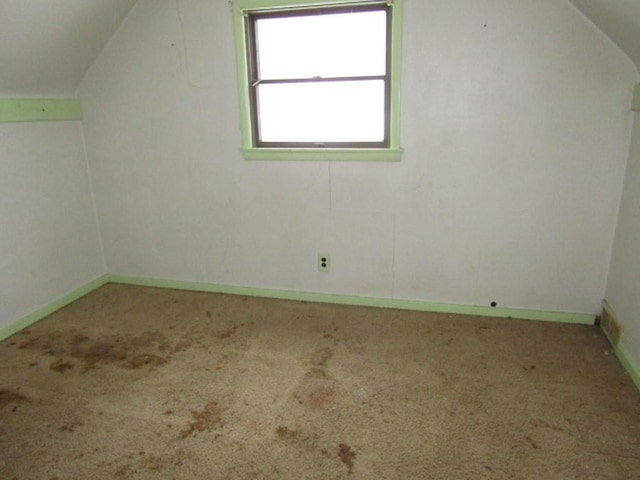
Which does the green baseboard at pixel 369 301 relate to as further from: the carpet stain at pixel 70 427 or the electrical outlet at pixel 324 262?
the carpet stain at pixel 70 427

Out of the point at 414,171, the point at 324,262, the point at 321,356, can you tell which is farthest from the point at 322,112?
the point at 321,356

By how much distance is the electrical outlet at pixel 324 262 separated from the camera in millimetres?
3017

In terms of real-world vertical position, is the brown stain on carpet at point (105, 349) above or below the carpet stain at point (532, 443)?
above

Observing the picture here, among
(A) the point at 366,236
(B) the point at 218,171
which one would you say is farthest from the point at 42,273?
(A) the point at 366,236

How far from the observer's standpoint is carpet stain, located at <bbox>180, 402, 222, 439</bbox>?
186cm

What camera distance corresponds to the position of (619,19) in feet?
6.54

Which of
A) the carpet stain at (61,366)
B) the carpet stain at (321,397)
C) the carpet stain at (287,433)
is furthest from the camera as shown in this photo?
the carpet stain at (61,366)

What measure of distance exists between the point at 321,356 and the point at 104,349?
130 cm

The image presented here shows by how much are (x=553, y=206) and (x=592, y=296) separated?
63 cm

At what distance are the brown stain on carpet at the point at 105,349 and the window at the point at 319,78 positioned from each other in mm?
1361

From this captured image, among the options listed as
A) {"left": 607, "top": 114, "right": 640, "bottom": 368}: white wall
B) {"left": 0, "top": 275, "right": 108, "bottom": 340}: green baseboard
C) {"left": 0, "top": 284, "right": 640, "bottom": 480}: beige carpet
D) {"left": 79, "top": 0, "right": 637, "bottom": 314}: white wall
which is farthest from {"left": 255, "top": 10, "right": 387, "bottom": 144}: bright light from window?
{"left": 0, "top": 275, "right": 108, "bottom": 340}: green baseboard

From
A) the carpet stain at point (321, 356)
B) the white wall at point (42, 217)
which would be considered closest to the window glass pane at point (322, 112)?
the carpet stain at point (321, 356)

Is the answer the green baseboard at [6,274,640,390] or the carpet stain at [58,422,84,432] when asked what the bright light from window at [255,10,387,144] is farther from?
the carpet stain at [58,422,84,432]

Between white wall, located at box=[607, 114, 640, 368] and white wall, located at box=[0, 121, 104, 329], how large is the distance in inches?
143
